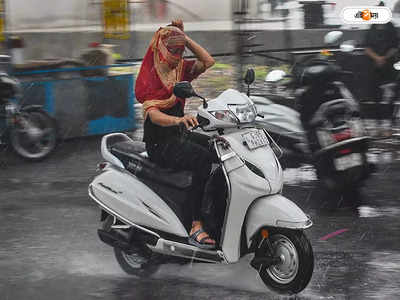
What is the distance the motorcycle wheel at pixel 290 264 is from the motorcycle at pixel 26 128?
16.7 feet

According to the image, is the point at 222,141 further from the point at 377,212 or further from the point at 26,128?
the point at 26,128

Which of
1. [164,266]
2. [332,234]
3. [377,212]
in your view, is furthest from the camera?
[377,212]

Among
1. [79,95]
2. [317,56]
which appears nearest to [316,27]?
[317,56]

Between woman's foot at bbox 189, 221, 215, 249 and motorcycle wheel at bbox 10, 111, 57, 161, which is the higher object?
motorcycle wheel at bbox 10, 111, 57, 161

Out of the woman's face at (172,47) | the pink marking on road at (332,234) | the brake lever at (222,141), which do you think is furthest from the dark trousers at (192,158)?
the pink marking on road at (332,234)

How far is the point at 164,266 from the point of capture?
18.2 ft

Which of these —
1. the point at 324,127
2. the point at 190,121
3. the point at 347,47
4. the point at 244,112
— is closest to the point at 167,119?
the point at 190,121

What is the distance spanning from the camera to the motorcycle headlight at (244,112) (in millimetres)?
4785

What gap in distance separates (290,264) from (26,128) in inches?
210

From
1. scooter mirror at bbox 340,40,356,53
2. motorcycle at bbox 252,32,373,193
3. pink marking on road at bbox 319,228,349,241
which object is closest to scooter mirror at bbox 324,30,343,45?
scooter mirror at bbox 340,40,356,53

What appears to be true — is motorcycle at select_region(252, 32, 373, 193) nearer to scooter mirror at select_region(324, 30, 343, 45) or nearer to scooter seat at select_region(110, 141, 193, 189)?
scooter mirror at select_region(324, 30, 343, 45)

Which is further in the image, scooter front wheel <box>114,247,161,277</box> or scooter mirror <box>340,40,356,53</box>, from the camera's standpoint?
scooter mirror <box>340,40,356,53</box>

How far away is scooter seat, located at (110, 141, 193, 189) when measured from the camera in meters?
5.04

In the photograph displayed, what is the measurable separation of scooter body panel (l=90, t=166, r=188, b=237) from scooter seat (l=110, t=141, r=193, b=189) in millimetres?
73
